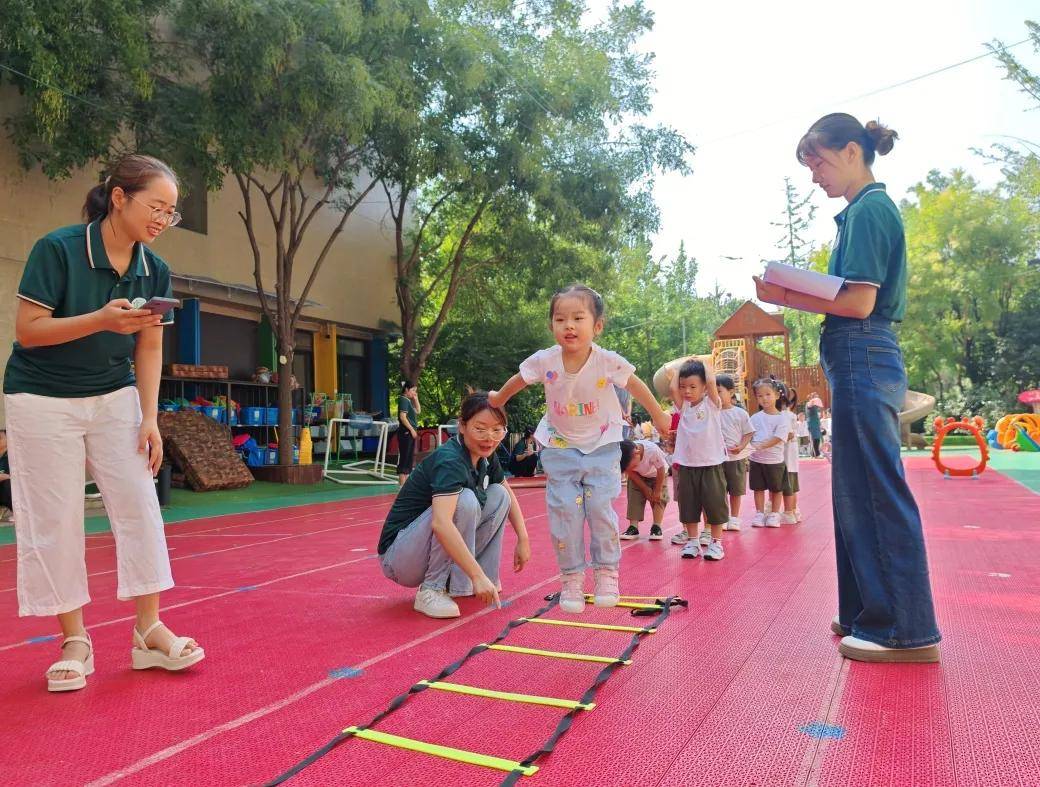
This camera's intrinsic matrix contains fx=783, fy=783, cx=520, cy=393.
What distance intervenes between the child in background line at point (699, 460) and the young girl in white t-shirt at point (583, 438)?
2.10 m

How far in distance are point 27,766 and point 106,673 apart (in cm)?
87

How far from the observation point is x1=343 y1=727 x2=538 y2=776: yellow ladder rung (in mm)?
1899

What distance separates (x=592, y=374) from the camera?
3.34 meters

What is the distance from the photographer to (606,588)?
10.6 ft

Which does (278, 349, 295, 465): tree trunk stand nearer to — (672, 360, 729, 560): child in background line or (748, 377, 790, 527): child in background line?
(748, 377, 790, 527): child in background line

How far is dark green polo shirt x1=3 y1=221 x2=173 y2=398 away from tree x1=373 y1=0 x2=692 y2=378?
9.46m

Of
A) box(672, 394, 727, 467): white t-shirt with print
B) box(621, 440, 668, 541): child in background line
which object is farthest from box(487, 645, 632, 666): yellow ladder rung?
box(621, 440, 668, 541): child in background line

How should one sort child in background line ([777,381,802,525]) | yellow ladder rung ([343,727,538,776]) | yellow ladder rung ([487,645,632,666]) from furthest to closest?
child in background line ([777,381,802,525]) → yellow ladder rung ([487,645,632,666]) → yellow ladder rung ([343,727,538,776])

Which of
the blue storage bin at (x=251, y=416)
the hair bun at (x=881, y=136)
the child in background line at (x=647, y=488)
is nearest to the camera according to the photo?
the hair bun at (x=881, y=136)

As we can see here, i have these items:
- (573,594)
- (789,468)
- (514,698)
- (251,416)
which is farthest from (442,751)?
(251,416)

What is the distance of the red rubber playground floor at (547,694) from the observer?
1.93 m

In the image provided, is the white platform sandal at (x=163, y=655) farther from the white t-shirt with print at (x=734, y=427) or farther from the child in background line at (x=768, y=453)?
the child in background line at (x=768, y=453)

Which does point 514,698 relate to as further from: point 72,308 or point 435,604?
point 72,308

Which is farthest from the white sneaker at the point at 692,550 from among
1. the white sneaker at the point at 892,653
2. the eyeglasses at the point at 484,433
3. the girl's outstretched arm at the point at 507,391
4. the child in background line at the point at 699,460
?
the white sneaker at the point at 892,653
